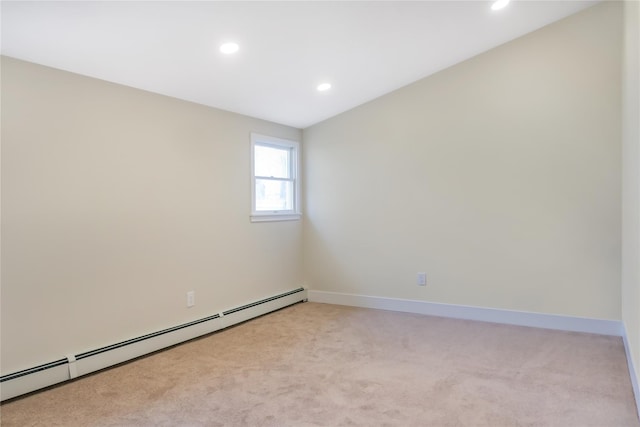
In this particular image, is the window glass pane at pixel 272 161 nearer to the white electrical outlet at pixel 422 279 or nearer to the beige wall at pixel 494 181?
the beige wall at pixel 494 181

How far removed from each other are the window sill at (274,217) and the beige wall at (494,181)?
37cm

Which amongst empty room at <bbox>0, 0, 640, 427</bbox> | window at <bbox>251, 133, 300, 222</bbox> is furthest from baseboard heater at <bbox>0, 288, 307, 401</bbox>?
window at <bbox>251, 133, 300, 222</bbox>

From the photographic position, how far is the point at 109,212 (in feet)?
9.50

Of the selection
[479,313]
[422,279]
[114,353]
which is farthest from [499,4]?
[114,353]

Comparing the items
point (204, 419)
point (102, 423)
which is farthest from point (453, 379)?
point (102, 423)

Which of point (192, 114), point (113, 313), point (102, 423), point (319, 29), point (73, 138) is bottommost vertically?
point (102, 423)

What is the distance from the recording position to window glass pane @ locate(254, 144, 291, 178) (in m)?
4.38

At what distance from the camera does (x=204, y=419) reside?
6.88 ft

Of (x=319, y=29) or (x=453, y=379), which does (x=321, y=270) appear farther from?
(x=319, y=29)

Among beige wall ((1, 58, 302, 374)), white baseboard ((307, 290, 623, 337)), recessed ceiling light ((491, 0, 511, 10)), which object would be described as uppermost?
recessed ceiling light ((491, 0, 511, 10))

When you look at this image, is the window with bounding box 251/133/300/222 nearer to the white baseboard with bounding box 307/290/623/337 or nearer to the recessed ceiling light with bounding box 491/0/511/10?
the white baseboard with bounding box 307/290/623/337

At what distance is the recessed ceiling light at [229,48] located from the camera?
→ 2754mm

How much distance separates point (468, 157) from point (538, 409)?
2424mm

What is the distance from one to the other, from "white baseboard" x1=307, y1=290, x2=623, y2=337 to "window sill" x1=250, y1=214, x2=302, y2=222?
37.4 inches
